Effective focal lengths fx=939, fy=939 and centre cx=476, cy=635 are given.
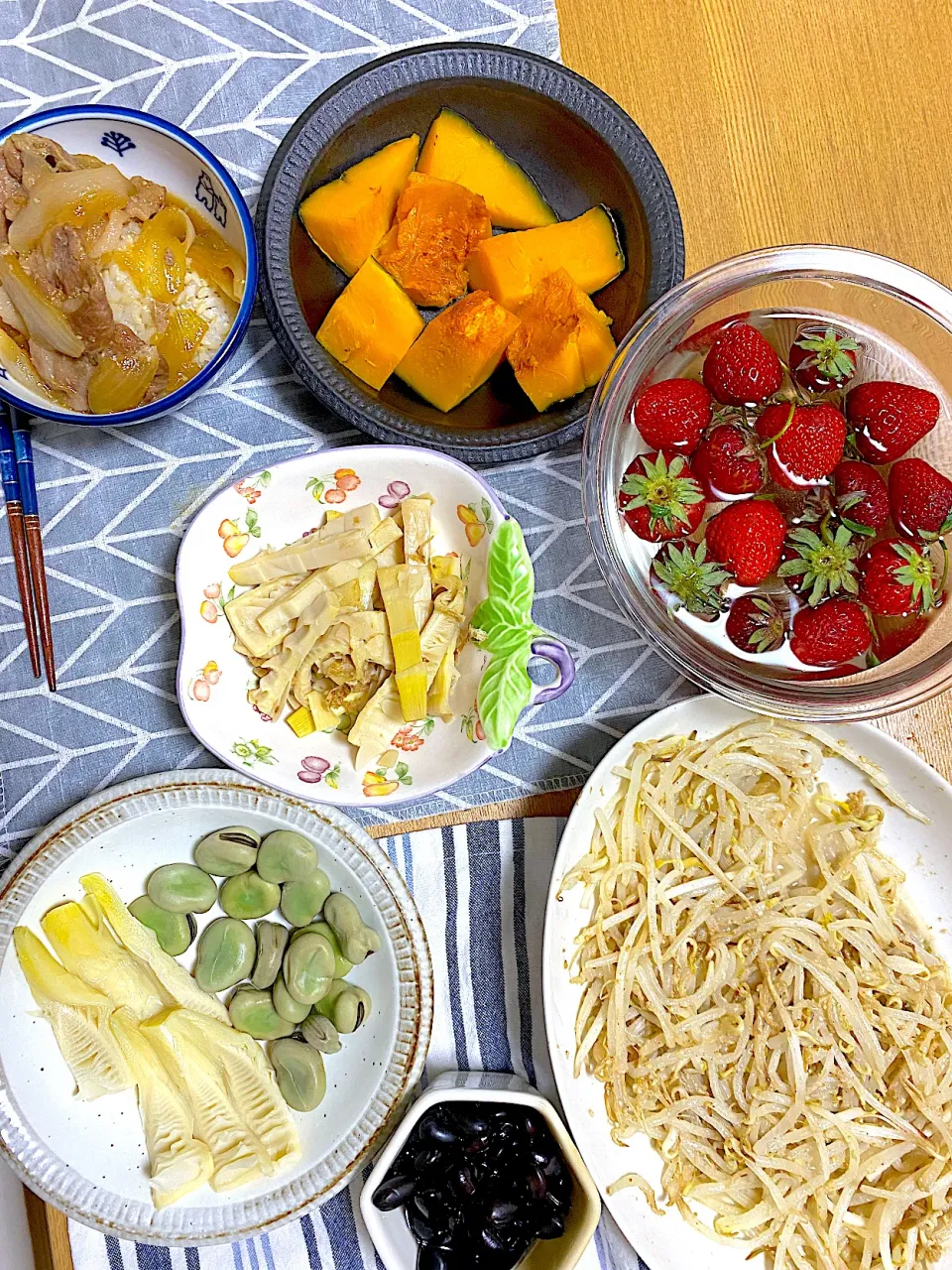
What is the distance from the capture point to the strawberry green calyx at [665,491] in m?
0.96

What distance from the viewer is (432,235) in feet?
3.40

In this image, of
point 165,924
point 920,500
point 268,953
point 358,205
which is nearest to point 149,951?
point 165,924

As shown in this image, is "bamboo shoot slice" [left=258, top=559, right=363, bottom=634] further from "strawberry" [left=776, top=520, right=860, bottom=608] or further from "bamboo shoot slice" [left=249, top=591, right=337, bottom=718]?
"strawberry" [left=776, top=520, right=860, bottom=608]

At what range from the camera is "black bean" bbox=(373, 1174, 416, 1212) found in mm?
1003

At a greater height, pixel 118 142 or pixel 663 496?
pixel 118 142

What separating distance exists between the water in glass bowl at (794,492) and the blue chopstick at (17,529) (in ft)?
2.34

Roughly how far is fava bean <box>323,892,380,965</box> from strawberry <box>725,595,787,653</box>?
53cm

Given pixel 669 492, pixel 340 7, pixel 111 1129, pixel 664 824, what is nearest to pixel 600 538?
pixel 669 492

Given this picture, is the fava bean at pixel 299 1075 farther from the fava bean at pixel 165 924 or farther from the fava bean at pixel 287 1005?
the fava bean at pixel 165 924

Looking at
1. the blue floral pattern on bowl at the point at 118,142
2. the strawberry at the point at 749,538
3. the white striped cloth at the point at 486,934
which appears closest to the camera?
the strawberry at the point at 749,538

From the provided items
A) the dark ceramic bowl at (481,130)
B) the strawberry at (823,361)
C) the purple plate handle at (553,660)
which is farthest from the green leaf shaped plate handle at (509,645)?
the strawberry at (823,361)

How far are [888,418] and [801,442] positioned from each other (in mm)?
95

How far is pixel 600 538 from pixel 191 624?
46 centimetres

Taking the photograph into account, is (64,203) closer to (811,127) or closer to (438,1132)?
(811,127)
